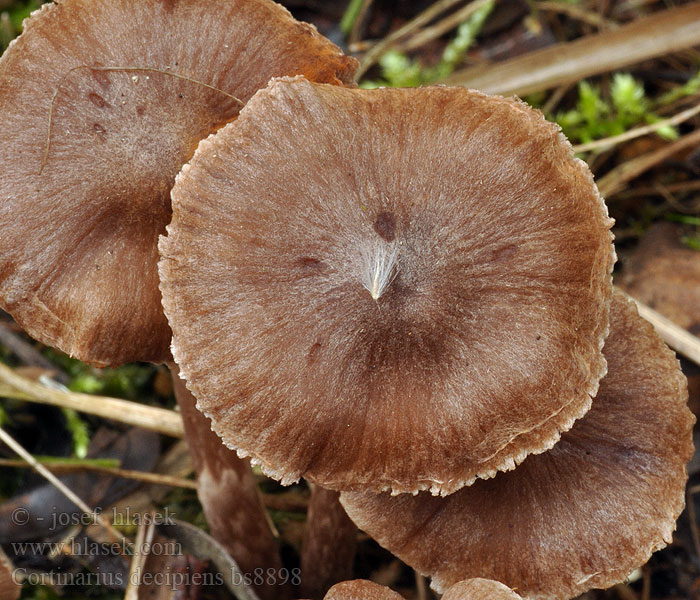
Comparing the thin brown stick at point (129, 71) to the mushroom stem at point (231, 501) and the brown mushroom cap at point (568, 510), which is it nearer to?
the mushroom stem at point (231, 501)

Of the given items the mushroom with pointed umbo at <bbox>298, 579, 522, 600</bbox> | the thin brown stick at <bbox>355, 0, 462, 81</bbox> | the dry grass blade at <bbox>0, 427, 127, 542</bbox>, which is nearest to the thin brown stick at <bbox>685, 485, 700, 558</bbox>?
the mushroom with pointed umbo at <bbox>298, 579, 522, 600</bbox>

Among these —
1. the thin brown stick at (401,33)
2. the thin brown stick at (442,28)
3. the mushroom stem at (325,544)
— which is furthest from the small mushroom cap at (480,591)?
the thin brown stick at (442,28)

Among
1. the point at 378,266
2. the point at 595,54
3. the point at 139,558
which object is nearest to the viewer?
the point at 378,266

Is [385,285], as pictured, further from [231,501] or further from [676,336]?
[676,336]

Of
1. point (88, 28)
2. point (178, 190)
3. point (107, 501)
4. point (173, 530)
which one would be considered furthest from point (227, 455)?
point (88, 28)

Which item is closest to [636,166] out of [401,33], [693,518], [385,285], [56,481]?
[401,33]

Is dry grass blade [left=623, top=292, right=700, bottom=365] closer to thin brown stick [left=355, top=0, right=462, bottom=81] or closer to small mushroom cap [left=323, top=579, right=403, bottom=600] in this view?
small mushroom cap [left=323, top=579, right=403, bottom=600]
